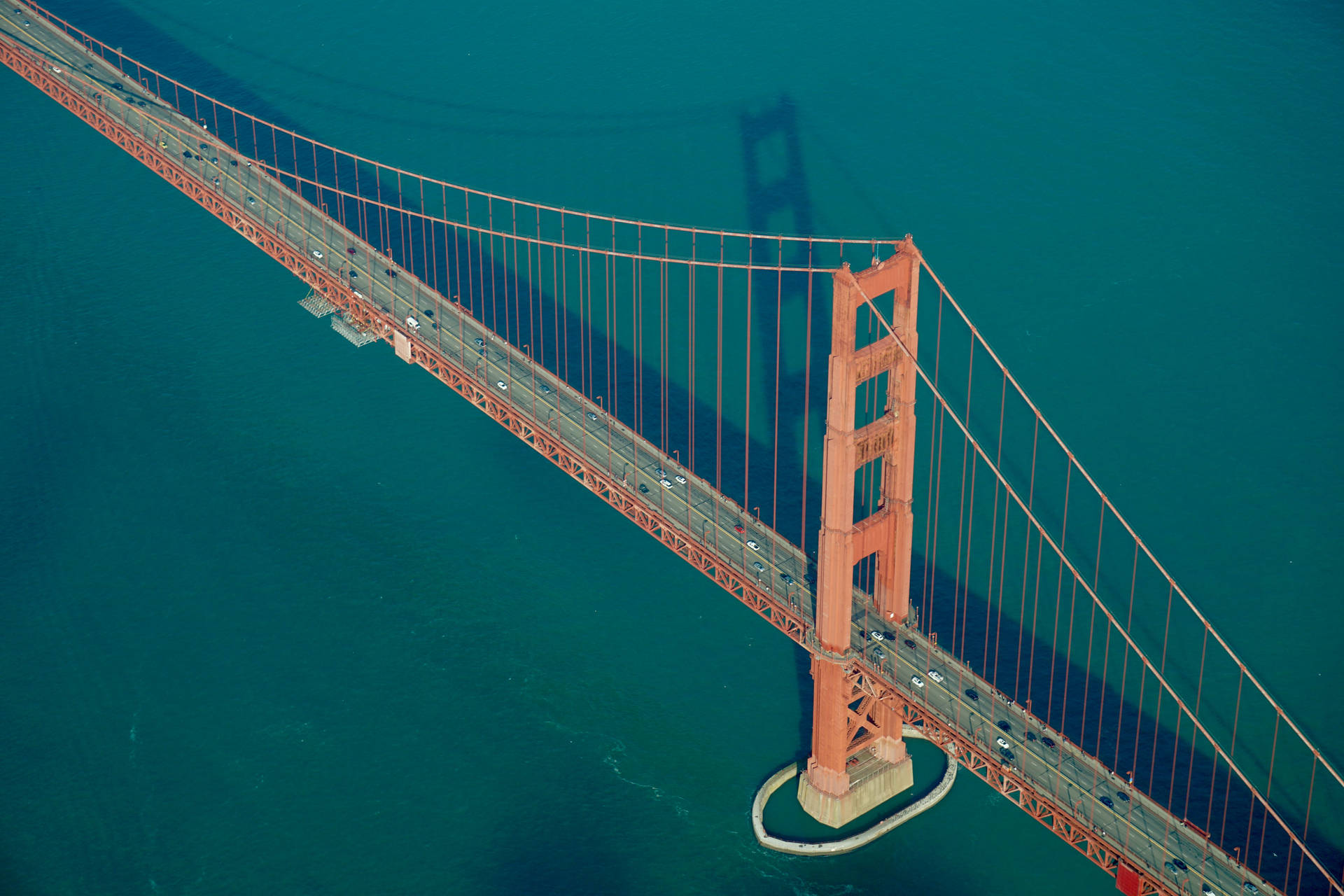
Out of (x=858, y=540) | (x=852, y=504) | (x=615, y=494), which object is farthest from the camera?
(x=615, y=494)

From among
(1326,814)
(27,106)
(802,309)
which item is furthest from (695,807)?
(27,106)

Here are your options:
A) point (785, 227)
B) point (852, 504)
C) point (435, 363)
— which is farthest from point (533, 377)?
point (785, 227)

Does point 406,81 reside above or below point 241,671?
above

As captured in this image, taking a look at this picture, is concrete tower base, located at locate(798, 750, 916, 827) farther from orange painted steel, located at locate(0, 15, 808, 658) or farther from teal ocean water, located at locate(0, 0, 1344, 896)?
orange painted steel, located at locate(0, 15, 808, 658)

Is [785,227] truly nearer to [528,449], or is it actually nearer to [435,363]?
[528,449]

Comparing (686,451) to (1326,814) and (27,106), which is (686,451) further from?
(27,106)
